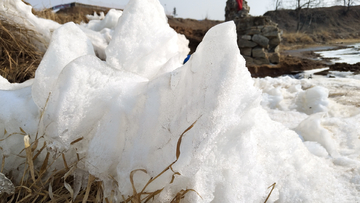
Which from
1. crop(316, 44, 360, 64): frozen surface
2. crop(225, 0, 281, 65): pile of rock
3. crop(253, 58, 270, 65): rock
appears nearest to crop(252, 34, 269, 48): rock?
crop(225, 0, 281, 65): pile of rock

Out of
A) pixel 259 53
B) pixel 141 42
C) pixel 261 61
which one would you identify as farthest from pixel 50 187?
pixel 259 53

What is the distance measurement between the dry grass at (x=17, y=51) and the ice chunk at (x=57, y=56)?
2.67 feet

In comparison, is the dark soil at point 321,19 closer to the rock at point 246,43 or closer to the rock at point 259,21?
the rock at point 259,21

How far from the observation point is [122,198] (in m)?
0.48

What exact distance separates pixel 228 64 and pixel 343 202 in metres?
0.53

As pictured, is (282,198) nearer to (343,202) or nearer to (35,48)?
(343,202)

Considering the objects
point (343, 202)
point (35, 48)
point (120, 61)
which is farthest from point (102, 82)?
point (35, 48)

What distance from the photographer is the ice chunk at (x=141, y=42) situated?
730 mm

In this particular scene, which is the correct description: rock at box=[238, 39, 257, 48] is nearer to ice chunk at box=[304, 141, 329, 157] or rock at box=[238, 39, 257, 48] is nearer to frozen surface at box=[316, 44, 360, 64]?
frozen surface at box=[316, 44, 360, 64]

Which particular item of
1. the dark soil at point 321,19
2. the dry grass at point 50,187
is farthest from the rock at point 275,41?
the dark soil at point 321,19

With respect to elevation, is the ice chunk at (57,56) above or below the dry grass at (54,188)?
above

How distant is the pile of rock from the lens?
6.51 m

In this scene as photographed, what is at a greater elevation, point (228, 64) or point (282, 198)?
point (228, 64)

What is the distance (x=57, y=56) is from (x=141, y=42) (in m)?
0.27
